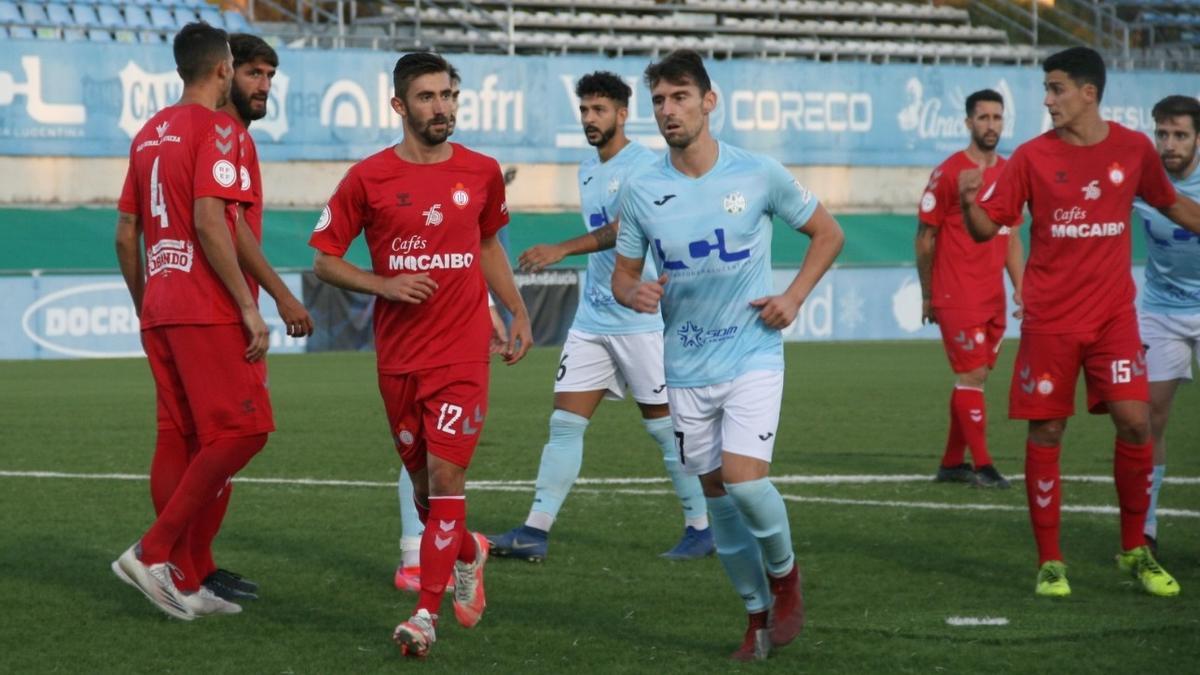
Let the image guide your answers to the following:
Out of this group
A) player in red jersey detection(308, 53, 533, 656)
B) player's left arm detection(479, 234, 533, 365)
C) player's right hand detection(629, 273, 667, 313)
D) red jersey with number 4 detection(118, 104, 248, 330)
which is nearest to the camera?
player's right hand detection(629, 273, 667, 313)

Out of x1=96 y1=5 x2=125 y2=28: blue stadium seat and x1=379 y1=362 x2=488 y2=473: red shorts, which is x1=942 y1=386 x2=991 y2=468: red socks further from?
x1=96 y1=5 x2=125 y2=28: blue stadium seat

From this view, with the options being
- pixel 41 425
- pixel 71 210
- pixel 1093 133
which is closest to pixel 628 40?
pixel 71 210

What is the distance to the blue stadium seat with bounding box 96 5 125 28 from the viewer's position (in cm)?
2859

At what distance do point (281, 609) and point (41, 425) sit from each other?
26.0 ft

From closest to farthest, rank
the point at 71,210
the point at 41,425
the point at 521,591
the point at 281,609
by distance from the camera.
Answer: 1. the point at 281,609
2. the point at 521,591
3. the point at 41,425
4. the point at 71,210

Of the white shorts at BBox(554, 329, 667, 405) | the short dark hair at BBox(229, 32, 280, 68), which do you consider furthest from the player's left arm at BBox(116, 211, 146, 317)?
the white shorts at BBox(554, 329, 667, 405)

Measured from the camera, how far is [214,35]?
6.54 metres

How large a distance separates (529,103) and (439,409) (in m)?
24.4

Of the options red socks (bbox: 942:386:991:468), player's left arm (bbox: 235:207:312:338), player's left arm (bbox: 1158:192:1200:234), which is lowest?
red socks (bbox: 942:386:991:468)

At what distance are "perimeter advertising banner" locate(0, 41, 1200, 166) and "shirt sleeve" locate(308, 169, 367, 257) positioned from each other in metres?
21.5

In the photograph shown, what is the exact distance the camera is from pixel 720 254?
5.93m

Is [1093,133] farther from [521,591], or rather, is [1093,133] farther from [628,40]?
[628,40]

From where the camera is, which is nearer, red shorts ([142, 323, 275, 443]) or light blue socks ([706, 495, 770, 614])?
light blue socks ([706, 495, 770, 614])

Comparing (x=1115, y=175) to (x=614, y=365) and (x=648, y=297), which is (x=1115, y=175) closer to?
(x=648, y=297)
